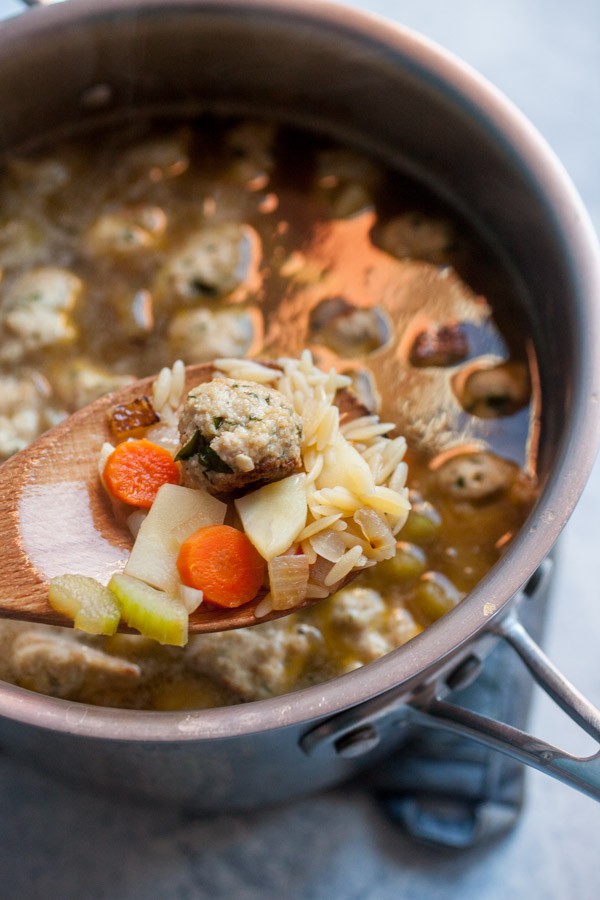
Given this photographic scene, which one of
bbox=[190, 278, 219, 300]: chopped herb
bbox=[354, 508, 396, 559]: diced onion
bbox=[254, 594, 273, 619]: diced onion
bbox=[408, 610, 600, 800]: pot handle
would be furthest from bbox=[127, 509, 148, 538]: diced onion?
bbox=[190, 278, 219, 300]: chopped herb

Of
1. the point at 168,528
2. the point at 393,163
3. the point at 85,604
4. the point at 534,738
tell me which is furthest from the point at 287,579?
the point at 393,163

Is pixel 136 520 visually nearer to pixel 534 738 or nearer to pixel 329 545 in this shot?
pixel 329 545

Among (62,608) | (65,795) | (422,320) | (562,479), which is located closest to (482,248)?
(422,320)

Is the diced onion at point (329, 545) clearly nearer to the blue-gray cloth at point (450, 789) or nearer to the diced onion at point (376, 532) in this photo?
the diced onion at point (376, 532)

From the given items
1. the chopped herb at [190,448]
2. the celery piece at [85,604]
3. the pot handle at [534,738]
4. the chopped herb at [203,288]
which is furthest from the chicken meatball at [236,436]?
the chopped herb at [203,288]

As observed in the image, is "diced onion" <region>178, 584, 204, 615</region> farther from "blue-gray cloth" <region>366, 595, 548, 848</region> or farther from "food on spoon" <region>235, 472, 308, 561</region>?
"blue-gray cloth" <region>366, 595, 548, 848</region>

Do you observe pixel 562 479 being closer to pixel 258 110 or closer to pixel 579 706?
pixel 579 706
